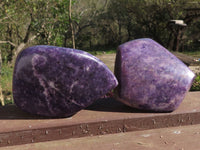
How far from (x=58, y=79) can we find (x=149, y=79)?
0.74 metres

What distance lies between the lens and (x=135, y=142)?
168 centimetres

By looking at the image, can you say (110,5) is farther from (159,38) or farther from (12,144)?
(12,144)

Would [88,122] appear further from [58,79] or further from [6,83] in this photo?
[6,83]

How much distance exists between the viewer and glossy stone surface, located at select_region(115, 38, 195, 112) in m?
1.83

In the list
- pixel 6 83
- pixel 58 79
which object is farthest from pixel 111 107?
pixel 6 83

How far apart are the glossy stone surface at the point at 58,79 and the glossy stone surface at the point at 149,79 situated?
14cm

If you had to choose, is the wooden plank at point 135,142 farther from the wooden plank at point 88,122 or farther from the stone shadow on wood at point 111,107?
the stone shadow on wood at point 111,107

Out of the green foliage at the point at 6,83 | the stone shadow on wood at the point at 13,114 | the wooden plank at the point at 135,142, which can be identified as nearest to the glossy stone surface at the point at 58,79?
the stone shadow on wood at the point at 13,114

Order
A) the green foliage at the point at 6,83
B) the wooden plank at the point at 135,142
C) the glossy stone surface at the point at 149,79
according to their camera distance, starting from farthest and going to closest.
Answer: the green foliage at the point at 6,83, the glossy stone surface at the point at 149,79, the wooden plank at the point at 135,142

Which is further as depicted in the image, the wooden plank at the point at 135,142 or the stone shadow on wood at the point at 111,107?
the stone shadow on wood at the point at 111,107

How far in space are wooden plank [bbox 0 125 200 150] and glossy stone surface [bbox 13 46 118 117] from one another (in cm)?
26

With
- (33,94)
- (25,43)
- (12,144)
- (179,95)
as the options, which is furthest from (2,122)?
(25,43)

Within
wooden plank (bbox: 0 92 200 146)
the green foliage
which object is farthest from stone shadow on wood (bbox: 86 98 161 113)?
the green foliage

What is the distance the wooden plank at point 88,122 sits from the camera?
5.50 feet
